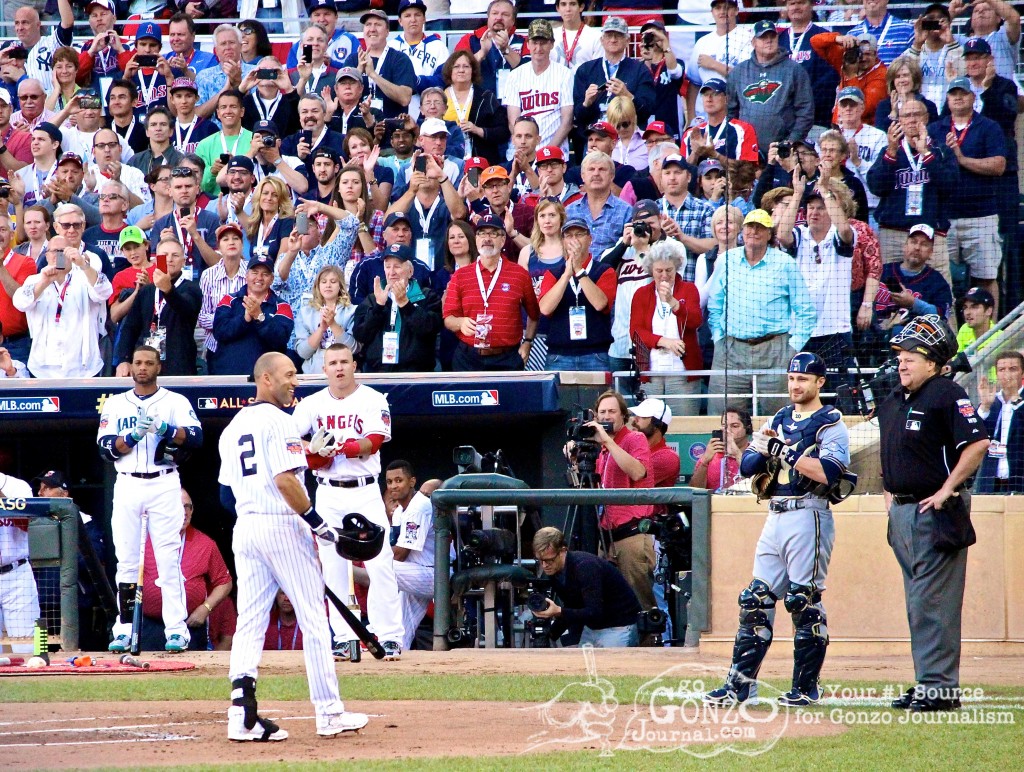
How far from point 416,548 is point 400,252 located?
101 inches

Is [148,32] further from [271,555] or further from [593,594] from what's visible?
[271,555]

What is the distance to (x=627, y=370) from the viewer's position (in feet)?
36.0

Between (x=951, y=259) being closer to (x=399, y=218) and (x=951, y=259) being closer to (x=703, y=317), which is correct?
(x=703, y=317)

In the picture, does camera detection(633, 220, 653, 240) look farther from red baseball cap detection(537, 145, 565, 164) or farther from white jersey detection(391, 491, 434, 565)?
white jersey detection(391, 491, 434, 565)

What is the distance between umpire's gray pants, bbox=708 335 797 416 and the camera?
10.0 metres

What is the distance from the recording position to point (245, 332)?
11.2 metres

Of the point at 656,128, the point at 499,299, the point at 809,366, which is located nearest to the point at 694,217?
the point at 656,128

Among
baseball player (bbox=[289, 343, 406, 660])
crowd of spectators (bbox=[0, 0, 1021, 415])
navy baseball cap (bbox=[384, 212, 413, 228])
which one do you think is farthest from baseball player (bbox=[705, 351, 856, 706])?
navy baseball cap (bbox=[384, 212, 413, 228])

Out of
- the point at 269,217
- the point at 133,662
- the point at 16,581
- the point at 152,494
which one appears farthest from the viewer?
the point at 269,217

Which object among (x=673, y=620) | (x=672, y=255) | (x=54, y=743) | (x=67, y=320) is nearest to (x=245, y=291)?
(x=67, y=320)

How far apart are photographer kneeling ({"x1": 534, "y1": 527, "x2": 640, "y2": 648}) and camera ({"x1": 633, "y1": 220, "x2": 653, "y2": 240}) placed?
8.94 feet

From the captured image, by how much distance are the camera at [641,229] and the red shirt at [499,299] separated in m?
0.90

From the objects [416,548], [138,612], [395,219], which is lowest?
[138,612]

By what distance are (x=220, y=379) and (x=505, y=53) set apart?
15.8ft
